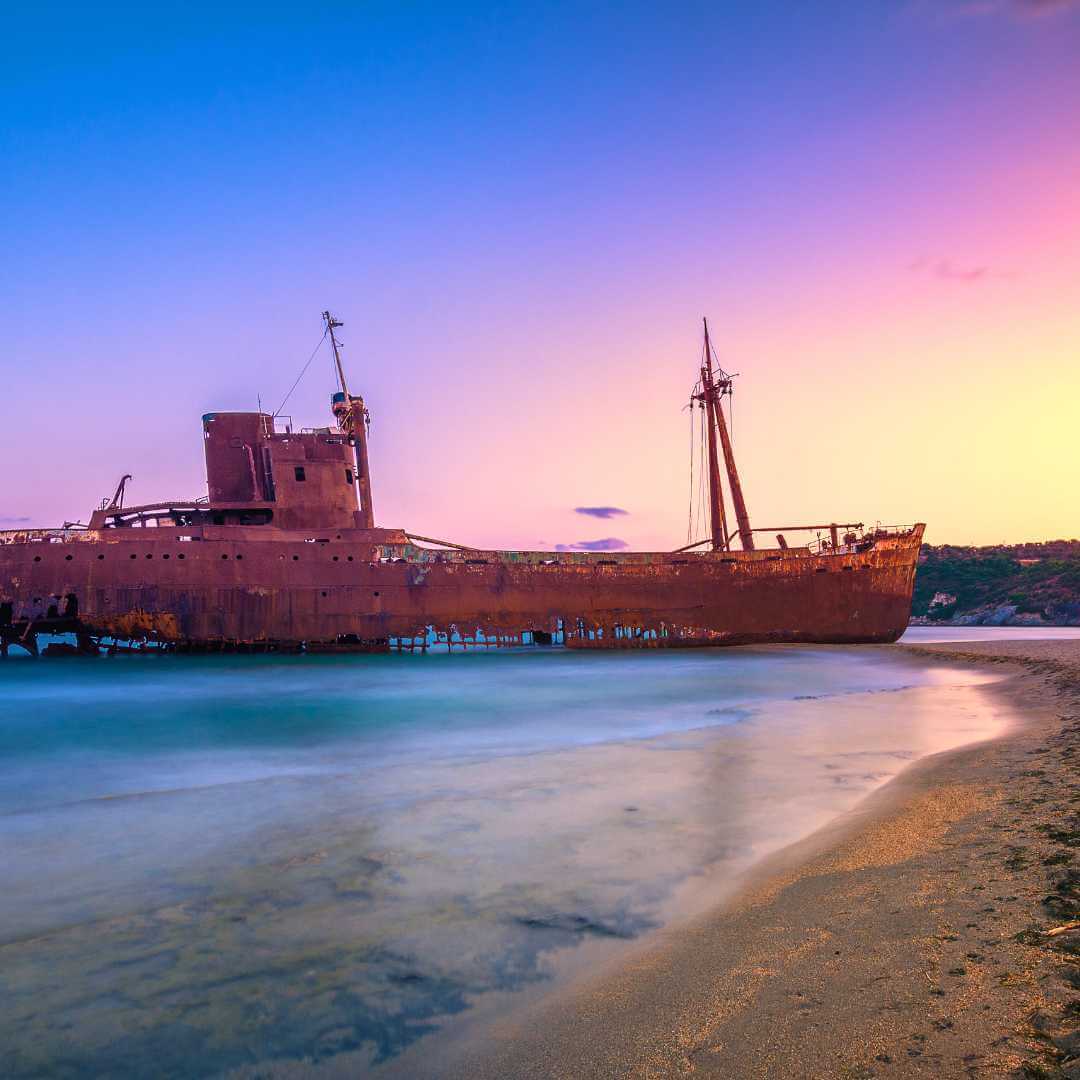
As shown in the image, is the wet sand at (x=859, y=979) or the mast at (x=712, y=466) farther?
the mast at (x=712, y=466)

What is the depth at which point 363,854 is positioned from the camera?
490cm

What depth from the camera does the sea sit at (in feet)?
9.29

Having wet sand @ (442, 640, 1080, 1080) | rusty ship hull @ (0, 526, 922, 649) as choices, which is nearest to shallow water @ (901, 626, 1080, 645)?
rusty ship hull @ (0, 526, 922, 649)

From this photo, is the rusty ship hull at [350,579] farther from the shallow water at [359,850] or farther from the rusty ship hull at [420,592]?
the shallow water at [359,850]

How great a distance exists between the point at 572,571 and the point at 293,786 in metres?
16.6

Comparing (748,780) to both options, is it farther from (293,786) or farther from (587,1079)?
(587,1079)

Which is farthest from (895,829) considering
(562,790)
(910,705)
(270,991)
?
(910,705)

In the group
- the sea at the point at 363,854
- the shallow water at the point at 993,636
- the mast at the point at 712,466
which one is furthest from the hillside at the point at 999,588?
the sea at the point at 363,854

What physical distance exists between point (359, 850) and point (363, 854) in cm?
11

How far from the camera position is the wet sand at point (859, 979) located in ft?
6.76

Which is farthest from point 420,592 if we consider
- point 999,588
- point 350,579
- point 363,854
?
point 999,588

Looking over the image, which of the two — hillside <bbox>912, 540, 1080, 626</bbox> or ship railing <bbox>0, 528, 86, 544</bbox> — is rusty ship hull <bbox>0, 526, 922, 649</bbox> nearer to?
ship railing <bbox>0, 528, 86, 544</bbox>

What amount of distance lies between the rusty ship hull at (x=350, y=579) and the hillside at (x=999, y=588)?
39767mm

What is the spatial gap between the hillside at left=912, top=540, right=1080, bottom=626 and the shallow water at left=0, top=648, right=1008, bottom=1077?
5546 centimetres
